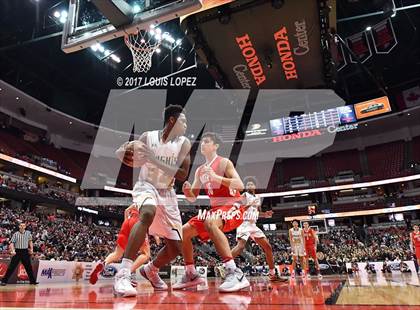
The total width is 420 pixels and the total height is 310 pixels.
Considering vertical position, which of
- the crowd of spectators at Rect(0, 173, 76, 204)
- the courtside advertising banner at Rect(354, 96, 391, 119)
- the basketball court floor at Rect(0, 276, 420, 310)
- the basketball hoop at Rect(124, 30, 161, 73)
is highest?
the courtside advertising banner at Rect(354, 96, 391, 119)

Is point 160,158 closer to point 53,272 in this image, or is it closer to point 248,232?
point 248,232

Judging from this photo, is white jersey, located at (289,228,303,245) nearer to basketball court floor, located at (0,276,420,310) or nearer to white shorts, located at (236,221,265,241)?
white shorts, located at (236,221,265,241)

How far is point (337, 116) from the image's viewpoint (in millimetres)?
25812

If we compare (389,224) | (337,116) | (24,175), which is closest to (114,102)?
(24,175)

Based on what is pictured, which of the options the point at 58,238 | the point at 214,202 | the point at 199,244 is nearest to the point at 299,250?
the point at 214,202

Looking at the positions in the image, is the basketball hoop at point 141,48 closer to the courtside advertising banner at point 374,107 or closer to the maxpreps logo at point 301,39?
the maxpreps logo at point 301,39

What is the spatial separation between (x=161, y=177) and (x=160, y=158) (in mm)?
191

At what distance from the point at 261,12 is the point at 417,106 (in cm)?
2534

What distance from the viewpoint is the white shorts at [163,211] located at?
328cm

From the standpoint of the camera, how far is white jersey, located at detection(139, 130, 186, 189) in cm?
336

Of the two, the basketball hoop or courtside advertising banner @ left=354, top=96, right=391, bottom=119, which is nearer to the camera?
the basketball hoop

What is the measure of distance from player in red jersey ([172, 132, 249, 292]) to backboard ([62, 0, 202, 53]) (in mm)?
2235

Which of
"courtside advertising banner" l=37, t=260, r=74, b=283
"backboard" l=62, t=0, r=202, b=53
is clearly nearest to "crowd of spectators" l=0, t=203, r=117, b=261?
"courtside advertising banner" l=37, t=260, r=74, b=283

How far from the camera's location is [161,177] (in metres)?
3.39
